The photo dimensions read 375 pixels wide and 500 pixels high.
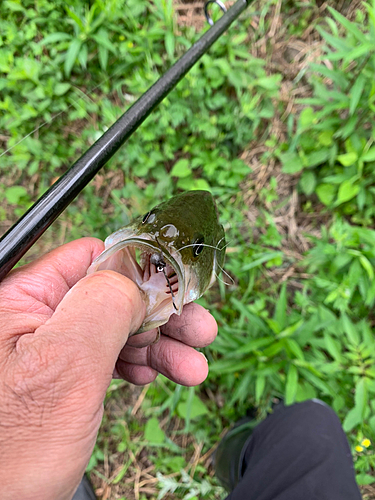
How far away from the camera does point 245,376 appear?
2.06m

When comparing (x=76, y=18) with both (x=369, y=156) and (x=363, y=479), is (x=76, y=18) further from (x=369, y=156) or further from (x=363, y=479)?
(x=363, y=479)

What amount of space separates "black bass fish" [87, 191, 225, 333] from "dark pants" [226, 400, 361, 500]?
1451mm

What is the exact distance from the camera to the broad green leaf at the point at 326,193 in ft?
8.27

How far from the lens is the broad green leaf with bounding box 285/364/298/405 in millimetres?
1807

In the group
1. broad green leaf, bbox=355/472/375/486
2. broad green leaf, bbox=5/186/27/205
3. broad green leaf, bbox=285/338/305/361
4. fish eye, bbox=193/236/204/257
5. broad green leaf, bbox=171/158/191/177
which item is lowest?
broad green leaf, bbox=355/472/375/486

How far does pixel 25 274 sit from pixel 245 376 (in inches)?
59.6

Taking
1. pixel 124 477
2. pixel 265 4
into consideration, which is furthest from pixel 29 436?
pixel 265 4

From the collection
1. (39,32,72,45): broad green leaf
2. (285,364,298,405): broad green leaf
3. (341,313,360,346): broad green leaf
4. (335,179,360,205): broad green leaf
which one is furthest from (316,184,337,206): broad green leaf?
→ (39,32,72,45): broad green leaf

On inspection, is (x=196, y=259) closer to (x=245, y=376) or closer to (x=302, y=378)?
(x=245, y=376)

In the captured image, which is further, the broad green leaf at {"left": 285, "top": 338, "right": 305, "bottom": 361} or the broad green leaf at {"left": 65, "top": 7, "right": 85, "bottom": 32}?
the broad green leaf at {"left": 65, "top": 7, "right": 85, "bottom": 32}

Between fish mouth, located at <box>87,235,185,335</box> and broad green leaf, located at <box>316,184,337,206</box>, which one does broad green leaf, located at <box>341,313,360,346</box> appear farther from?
fish mouth, located at <box>87,235,185,335</box>

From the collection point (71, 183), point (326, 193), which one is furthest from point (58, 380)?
point (326, 193)

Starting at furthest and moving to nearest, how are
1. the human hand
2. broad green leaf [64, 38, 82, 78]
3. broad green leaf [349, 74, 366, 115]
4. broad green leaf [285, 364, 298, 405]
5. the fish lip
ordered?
broad green leaf [64, 38, 82, 78] → broad green leaf [349, 74, 366, 115] → broad green leaf [285, 364, 298, 405] → the fish lip → the human hand

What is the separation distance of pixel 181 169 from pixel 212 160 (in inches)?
10.7
